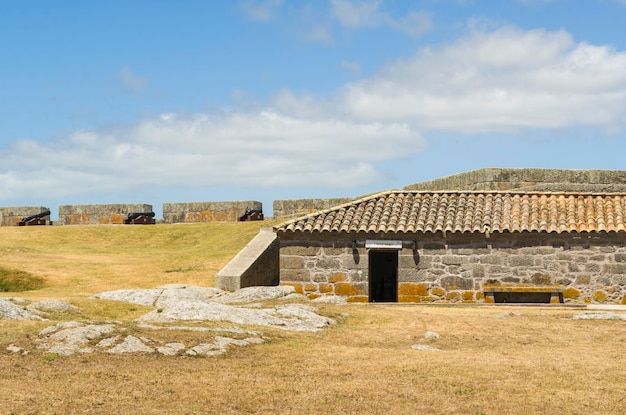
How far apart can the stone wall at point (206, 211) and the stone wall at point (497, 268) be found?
14.1 metres

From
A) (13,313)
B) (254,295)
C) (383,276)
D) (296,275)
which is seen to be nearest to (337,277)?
(296,275)

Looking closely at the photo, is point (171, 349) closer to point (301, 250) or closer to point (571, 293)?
point (301, 250)

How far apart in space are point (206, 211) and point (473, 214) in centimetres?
1650

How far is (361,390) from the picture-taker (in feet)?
37.7

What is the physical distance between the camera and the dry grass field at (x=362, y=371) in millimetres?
10742

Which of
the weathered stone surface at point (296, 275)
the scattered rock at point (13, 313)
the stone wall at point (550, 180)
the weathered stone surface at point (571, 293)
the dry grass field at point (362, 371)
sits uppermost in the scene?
the stone wall at point (550, 180)

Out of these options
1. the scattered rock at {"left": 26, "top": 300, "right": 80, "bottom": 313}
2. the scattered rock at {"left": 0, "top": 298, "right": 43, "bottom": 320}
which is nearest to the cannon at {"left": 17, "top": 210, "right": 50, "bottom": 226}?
the scattered rock at {"left": 26, "top": 300, "right": 80, "bottom": 313}

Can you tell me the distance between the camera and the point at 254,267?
2670cm

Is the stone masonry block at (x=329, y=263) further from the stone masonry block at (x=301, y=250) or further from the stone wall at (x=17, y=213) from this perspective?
the stone wall at (x=17, y=213)

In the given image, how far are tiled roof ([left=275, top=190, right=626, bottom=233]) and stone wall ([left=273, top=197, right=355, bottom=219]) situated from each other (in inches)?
340

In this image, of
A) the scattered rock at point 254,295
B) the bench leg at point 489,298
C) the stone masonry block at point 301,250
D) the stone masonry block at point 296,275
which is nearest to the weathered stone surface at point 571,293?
the bench leg at point 489,298

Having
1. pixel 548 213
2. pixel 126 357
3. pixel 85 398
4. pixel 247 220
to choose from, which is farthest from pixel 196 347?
pixel 247 220

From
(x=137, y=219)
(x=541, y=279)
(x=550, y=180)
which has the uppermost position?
(x=550, y=180)

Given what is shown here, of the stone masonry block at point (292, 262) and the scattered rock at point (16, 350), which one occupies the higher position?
the stone masonry block at point (292, 262)
